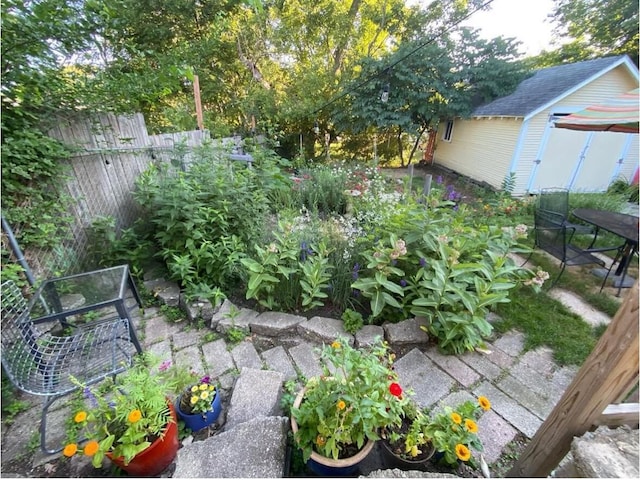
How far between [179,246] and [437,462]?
90.8 inches

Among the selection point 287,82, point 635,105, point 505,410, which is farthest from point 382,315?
point 287,82

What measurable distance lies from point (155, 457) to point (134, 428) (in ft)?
0.69

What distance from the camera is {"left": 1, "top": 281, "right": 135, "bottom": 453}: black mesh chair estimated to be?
4.09ft

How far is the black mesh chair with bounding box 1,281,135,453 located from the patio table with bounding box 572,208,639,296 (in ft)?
14.3

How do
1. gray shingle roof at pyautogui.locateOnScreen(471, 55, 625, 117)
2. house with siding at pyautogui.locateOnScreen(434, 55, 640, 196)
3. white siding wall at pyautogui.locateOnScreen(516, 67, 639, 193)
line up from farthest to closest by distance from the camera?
white siding wall at pyautogui.locateOnScreen(516, 67, 639, 193), house with siding at pyautogui.locateOnScreen(434, 55, 640, 196), gray shingle roof at pyautogui.locateOnScreen(471, 55, 625, 117)

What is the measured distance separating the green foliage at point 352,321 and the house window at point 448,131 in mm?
10841

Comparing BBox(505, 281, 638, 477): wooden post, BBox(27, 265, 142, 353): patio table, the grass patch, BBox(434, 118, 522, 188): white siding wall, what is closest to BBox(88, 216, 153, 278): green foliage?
BBox(27, 265, 142, 353): patio table

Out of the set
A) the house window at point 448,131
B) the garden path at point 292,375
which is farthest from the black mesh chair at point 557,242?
the house window at point 448,131

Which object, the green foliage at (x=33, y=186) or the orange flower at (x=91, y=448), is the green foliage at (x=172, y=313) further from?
the orange flower at (x=91, y=448)

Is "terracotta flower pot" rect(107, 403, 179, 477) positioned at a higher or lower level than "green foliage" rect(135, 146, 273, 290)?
lower

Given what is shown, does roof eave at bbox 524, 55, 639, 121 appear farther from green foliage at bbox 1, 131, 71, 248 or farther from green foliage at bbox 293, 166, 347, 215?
green foliage at bbox 1, 131, 71, 248

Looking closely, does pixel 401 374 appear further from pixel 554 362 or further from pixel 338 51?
pixel 338 51

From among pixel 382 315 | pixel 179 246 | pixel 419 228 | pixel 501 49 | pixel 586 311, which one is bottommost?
pixel 586 311

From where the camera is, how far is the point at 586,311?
2514 mm
